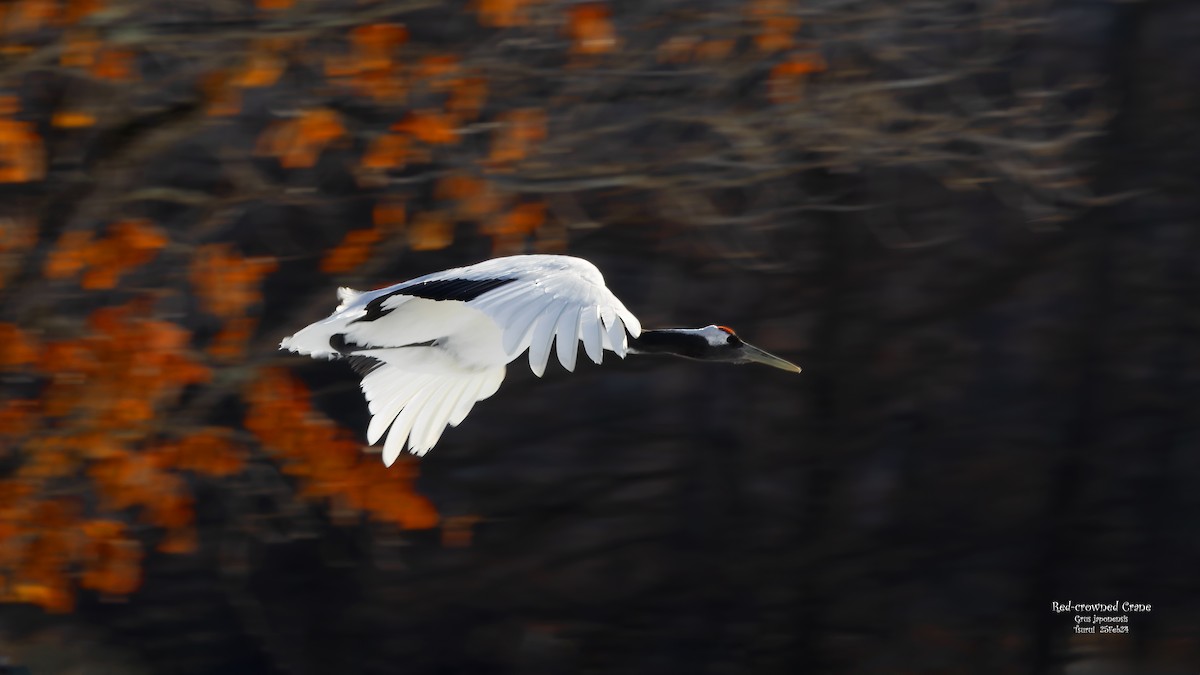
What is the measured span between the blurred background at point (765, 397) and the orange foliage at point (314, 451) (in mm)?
189

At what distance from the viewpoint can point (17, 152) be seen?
411 centimetres

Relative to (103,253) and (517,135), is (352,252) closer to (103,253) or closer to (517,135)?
(517,135)

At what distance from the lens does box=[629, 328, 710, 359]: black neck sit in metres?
3.98

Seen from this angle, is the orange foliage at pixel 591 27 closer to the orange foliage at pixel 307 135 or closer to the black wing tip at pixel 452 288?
the orange foliage at pixel 307 135

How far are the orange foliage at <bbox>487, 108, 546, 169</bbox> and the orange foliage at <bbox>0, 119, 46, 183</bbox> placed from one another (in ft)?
4.63

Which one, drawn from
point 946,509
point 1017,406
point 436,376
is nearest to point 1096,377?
point 1017,406

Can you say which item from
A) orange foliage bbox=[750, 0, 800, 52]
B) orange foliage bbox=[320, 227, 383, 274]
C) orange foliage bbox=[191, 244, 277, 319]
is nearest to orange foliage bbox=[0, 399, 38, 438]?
orange foliage bbox=[191, 244, 277, 319]

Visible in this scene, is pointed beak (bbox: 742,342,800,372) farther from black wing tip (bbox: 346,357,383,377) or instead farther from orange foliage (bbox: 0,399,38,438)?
orange foliage (bbox: 0,399,38,438)

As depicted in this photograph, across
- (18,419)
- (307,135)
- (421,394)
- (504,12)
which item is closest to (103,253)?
(18,419)

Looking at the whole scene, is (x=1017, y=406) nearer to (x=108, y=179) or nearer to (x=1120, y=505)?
(x=1120, y=505)

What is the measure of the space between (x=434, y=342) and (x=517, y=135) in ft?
3.04

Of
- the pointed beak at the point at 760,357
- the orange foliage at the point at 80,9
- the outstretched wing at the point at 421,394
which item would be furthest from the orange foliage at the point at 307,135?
the pointed beak at the point at 760,357

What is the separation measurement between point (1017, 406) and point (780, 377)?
1.18 m

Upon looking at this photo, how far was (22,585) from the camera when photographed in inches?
174
